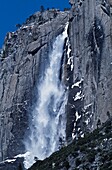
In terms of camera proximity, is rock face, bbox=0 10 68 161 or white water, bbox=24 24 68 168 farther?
rock face, bbox=0 10 68 161

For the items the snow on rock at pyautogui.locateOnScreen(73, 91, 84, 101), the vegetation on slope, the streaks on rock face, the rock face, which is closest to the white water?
the rock face

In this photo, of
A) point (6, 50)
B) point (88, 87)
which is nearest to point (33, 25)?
point (6, 50)

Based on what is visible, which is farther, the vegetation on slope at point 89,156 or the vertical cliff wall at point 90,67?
the vertical cliff wall at point 90,67

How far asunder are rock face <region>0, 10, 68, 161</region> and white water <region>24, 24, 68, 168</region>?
4.39 feet

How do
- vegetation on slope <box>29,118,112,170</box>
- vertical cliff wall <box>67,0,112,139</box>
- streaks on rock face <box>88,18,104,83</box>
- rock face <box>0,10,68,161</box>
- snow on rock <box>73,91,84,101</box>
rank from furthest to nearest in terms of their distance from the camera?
→ rock face <box>0,10,68,161</box>, snow on rock <box>73,91,84,101</box>, streaks on rock face <box>88,18,104,83</box>, vertical cliff wall <box>67,0,112,139</box>, vegetation on slope <box>29,118,112,170</box>

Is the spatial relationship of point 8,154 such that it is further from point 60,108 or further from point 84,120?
point 84,120

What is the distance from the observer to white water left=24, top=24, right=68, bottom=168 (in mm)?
107062

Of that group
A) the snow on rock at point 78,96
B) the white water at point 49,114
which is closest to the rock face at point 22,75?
the white water at point 49,114

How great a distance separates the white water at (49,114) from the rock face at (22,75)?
1.34 meters

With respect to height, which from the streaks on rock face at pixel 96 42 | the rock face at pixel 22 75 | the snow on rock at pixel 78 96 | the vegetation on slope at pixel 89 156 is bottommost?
the vegetation on slope at pixel 89 156

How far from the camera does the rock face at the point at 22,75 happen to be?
371ft

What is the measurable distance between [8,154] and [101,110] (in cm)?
2384

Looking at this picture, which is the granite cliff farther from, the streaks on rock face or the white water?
the white water

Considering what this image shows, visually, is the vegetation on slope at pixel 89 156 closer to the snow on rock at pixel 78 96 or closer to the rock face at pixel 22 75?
the snow on rock at pixel 78 96
